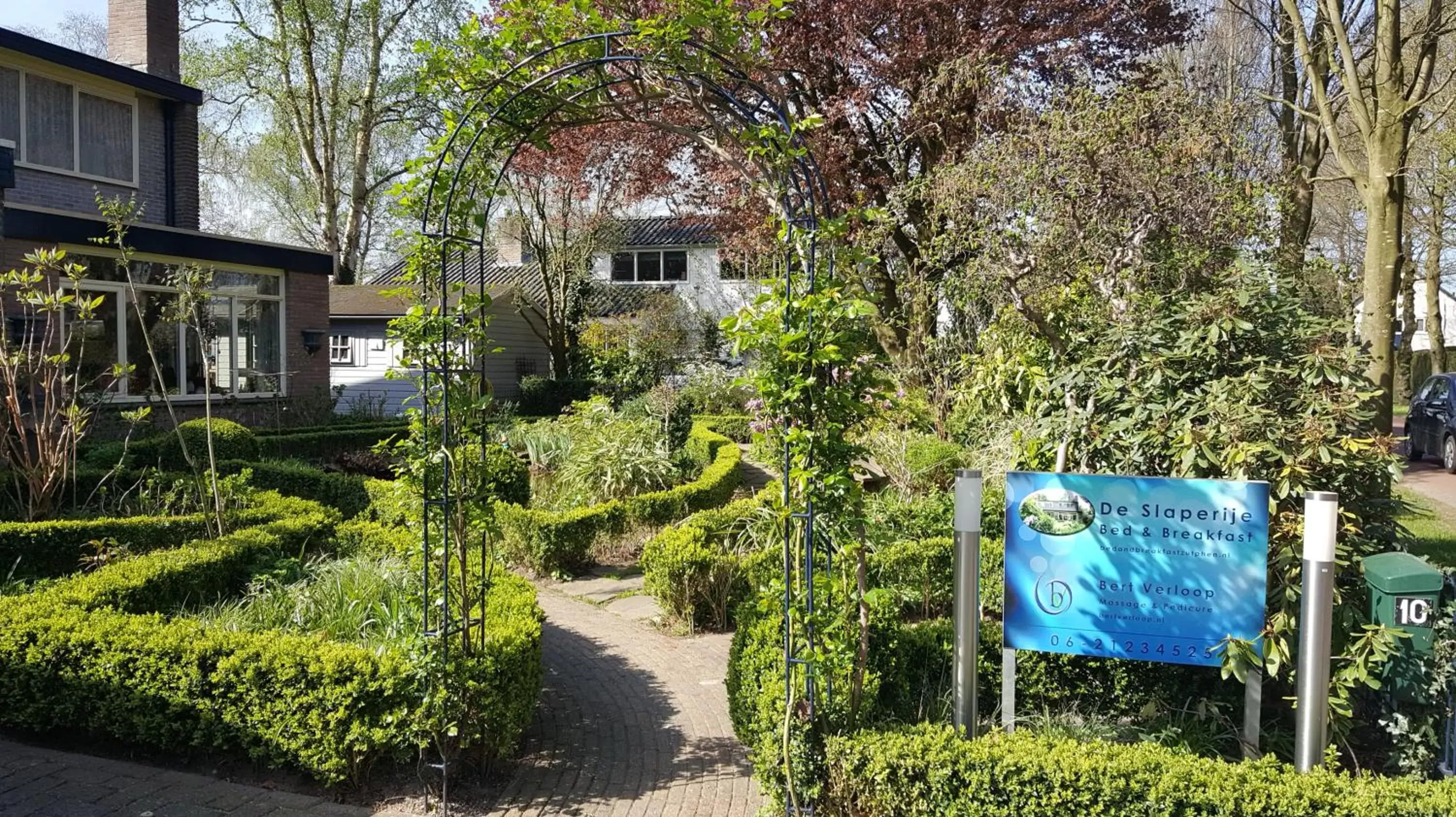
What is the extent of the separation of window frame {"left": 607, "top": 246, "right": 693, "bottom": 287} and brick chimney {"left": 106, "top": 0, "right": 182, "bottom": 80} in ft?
51.1

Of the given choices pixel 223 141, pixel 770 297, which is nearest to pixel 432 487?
pixel 770 297

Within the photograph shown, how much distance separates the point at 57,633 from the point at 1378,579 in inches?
242

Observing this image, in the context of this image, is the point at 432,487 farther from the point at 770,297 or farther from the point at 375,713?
the point at 770,297

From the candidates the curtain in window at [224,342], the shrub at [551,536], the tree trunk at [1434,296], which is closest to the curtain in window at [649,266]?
the curtain in window at [224,342]

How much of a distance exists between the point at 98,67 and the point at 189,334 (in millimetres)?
4691

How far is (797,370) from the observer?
12.2ft

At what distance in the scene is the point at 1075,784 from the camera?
3.49 m

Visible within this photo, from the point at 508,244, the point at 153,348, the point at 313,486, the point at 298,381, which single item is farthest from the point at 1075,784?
the point at 508,244

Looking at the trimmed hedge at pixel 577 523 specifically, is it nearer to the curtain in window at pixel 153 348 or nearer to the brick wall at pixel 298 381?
the brick wall at pixel 298 381

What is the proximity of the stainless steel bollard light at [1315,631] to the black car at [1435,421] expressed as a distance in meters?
15.6

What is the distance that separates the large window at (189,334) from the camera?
14617 mm

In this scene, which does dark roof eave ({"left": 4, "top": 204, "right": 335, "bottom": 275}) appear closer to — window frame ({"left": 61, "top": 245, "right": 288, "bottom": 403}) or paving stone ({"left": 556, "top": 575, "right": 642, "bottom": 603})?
window frame ({"left": 61, "top": 245, "right": 288, "bottom": 403})

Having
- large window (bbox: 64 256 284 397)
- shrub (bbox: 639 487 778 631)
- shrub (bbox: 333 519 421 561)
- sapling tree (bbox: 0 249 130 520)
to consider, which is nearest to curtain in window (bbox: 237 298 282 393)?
large window (bbox: 64 256 284 397)

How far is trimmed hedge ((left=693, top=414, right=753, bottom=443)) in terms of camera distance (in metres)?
18.0
